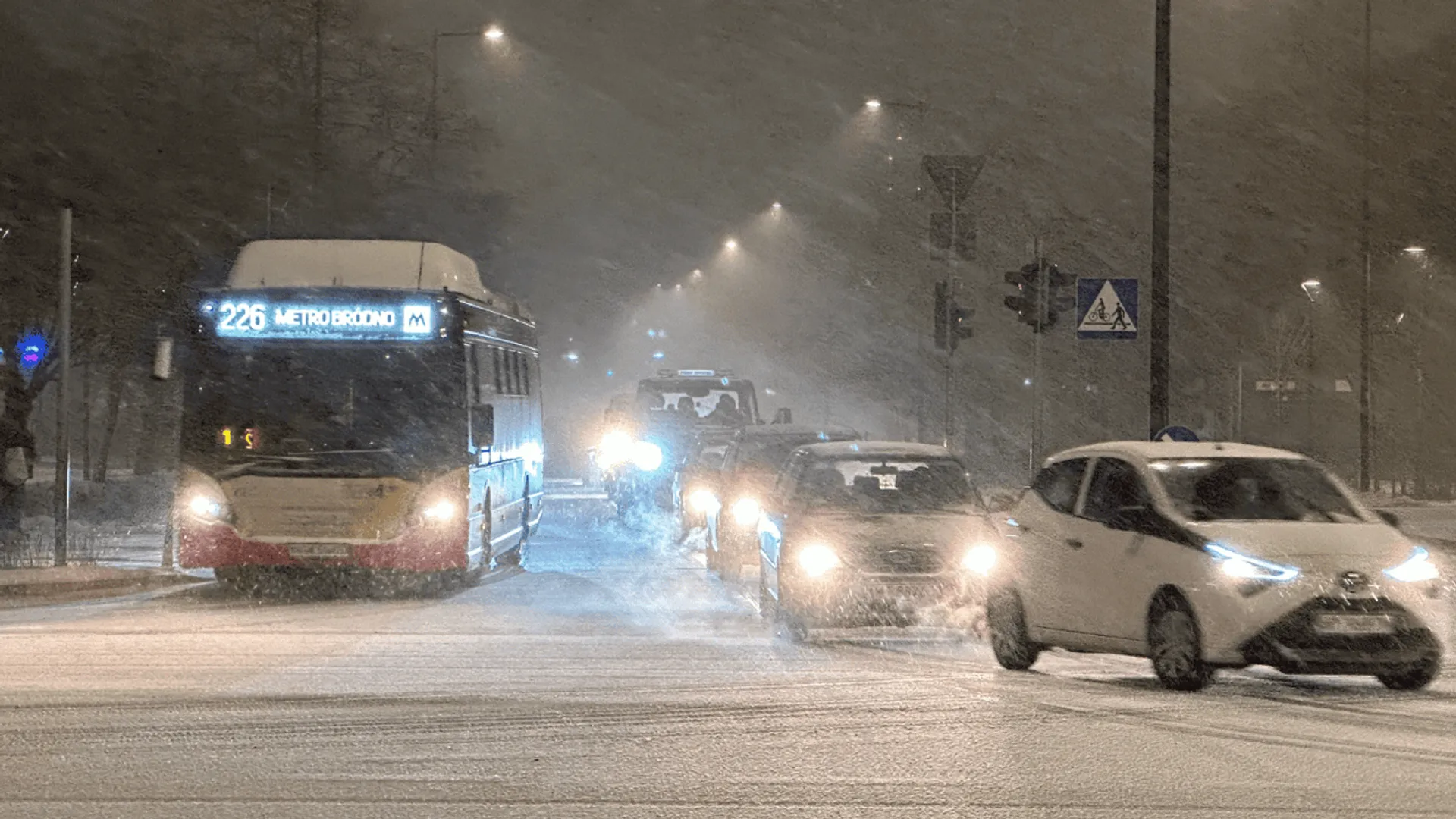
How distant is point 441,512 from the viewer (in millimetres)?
18969

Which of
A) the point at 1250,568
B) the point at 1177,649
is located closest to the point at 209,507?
the point at 1177,649

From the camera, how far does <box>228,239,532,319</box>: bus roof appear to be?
19.6 meters

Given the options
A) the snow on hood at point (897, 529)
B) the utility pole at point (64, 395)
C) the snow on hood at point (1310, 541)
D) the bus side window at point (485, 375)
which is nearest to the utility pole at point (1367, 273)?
the bus side window at point (485, 375)

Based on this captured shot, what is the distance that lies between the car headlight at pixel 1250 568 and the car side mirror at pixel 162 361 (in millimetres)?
10957

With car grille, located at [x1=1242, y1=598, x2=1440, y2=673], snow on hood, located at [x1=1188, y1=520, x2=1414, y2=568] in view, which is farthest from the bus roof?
car grille, located at [x1=1242, y1=598, x2=1440, y2=673]

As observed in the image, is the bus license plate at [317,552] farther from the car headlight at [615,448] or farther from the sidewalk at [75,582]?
the car headlight at [615,448]

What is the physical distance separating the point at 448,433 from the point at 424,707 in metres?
8.87

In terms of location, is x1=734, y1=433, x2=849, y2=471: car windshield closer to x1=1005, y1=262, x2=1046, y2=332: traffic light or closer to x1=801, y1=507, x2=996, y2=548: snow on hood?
x1=1005, y1=262, x2=1046, y2=332: traffic light

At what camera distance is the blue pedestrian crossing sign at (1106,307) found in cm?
2083

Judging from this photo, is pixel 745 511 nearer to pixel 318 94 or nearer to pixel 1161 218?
pixel 1161 218

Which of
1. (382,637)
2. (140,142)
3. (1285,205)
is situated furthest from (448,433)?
(1285,205)

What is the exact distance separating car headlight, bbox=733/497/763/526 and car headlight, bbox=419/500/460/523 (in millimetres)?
3308

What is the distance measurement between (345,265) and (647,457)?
601 inches

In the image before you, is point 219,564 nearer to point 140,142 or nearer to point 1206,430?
point 140,142
